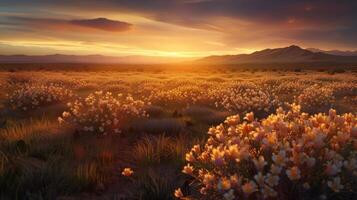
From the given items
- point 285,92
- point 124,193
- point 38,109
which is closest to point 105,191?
point 124,193

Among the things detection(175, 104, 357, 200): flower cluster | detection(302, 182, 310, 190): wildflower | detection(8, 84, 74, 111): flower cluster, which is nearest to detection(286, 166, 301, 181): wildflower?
detection(175, 104, 357, 200): flower cluster

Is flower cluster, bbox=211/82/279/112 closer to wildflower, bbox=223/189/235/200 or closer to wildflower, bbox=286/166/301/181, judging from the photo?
wildflower, bbox=286/166/301/181

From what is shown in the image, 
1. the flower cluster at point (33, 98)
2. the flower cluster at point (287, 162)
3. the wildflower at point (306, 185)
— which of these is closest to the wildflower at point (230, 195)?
the flower cluster at point (287, 162)

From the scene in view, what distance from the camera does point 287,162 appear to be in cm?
365

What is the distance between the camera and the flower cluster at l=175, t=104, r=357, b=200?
3.26 meters

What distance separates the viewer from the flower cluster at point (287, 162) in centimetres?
326

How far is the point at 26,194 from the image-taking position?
184 inches

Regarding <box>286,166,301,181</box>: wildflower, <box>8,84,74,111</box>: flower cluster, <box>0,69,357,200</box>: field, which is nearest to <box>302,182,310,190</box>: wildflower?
<box>0,69,357,200</box>: field

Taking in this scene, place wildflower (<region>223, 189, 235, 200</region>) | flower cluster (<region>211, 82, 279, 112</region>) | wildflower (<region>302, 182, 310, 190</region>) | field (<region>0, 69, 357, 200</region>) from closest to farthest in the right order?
wildflower (<region>223, 189, 235, 200</region>) < wildflower (<region>302, 182, 310, 190</region>) < field (<region>0, 69, 357, 200</region>) < flower cluster (<region>211, 82, 279, 112</region>)

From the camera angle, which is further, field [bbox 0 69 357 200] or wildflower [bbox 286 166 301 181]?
field [bbox 0 69 357 200]

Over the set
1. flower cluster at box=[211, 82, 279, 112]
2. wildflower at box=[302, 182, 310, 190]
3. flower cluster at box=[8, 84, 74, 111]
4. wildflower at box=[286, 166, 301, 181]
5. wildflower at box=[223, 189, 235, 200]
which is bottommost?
flower cluster at box=[8, 84, 74, 111]

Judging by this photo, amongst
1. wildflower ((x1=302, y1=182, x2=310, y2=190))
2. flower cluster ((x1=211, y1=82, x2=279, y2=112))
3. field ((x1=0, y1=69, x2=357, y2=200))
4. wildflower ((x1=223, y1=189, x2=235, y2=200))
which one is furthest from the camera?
flower cluster ((x1=211, y1=82, x2=279, y2=112))

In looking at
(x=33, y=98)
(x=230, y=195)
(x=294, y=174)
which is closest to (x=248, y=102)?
(x=33, y=98)

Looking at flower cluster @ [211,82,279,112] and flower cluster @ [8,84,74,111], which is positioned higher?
flower cluster @ [211,82,279,112]
